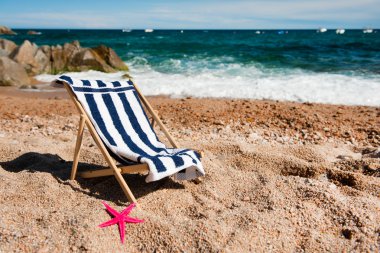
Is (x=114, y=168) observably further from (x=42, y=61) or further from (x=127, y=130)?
(x=42, y=61)

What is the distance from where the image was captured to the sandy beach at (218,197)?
268 cm

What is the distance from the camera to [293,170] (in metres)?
4.02

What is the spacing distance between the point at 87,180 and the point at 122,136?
20.7 inches

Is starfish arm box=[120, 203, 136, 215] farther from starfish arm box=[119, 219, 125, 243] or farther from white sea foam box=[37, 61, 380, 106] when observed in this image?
white sea foam box=[37, 61, 380, 106]

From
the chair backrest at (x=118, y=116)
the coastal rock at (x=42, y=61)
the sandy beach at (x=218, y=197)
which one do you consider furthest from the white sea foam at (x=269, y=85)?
the chair backrest at (x=118, y=116)

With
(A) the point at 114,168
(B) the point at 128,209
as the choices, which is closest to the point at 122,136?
(A) the point at 114,168

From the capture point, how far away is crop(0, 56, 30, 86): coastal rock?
1023 centimetres

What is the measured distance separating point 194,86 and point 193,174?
6674 mm

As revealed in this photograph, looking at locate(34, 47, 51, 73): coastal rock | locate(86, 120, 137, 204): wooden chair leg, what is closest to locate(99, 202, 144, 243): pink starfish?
locate(86, 120, 137, 204): wooden chair leg

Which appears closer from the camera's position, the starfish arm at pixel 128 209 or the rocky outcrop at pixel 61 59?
the starfish arm at pixel 128 209

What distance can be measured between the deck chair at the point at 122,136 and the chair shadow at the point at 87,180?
0.11 m

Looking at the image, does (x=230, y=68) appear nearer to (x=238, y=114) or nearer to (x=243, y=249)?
(x=238, y=114)

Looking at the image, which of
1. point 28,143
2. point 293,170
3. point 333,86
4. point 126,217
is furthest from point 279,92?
point 126,217

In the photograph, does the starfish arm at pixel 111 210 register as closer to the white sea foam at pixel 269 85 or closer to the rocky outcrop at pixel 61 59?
the white sea foam at pixel 269 85
